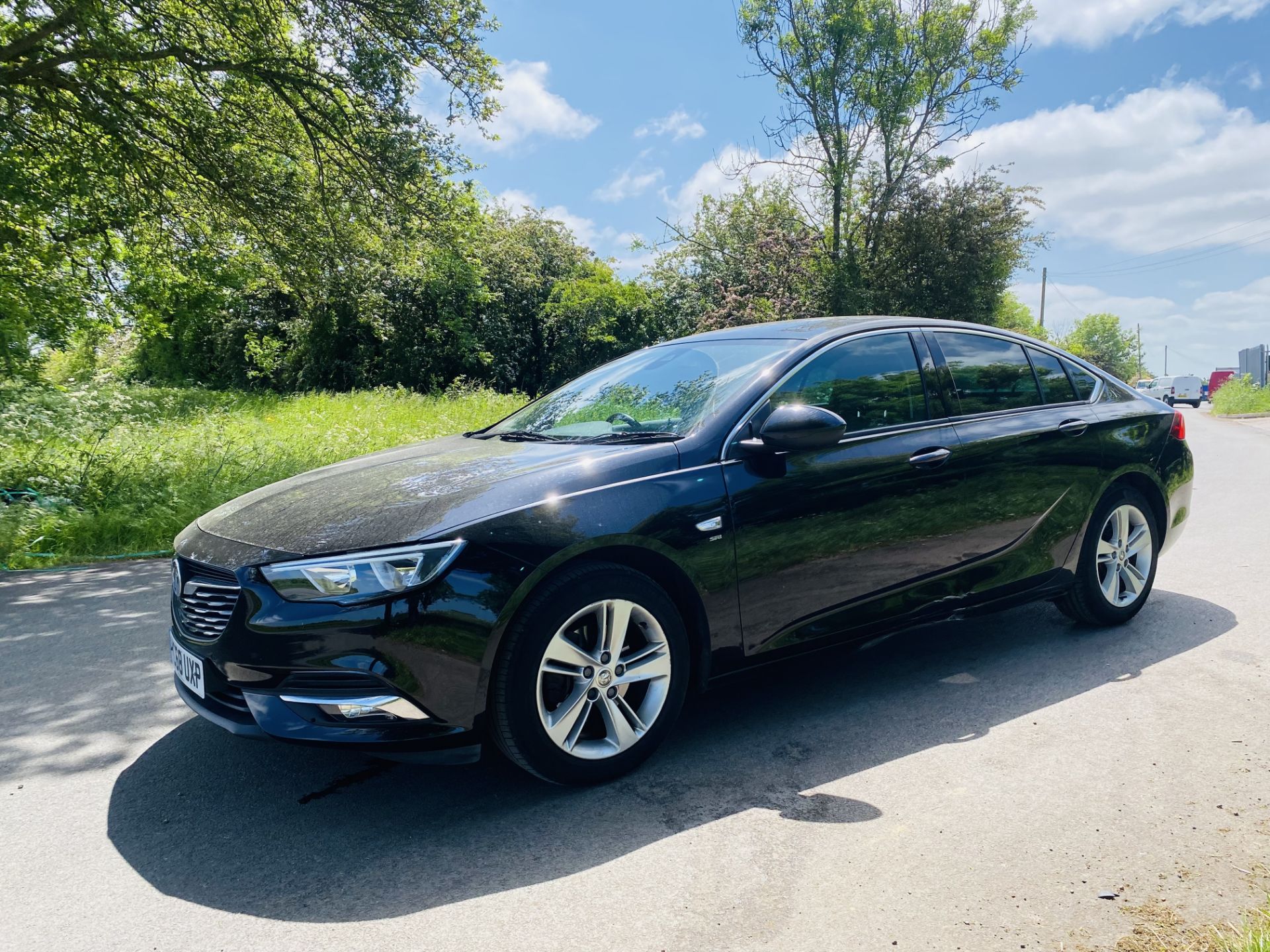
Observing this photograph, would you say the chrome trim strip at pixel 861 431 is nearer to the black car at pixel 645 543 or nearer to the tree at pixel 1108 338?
the black car at pixel 645 543

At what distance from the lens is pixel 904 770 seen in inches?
135

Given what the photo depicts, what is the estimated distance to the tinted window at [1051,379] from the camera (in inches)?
196

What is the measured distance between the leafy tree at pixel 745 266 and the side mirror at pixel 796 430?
20434 millimetres

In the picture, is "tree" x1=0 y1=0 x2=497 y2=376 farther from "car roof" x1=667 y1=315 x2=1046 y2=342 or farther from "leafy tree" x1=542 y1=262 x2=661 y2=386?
"leafy tree" x1=542 y1=262 x2=661 y2=386

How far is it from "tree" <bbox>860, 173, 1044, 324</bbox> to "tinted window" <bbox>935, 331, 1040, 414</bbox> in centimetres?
1997

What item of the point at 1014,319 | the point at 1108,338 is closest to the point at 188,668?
the point at 1014,319

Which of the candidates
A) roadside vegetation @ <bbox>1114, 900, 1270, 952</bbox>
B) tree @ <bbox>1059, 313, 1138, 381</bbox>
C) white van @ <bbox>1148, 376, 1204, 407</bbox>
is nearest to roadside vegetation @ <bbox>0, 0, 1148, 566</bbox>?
roadside vegetation @ <bbox>1114, 900, 1270, 952</bbox>

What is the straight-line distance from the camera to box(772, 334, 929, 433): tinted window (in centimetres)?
402

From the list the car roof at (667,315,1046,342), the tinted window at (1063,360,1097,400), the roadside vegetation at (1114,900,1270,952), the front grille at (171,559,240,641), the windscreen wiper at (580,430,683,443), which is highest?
the car roof at (667,315,1046,342)

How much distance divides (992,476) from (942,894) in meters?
2.27

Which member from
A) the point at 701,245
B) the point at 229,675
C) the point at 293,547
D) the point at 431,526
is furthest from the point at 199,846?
the point at 701,245

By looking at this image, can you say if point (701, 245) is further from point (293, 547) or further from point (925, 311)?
point (293, 547)

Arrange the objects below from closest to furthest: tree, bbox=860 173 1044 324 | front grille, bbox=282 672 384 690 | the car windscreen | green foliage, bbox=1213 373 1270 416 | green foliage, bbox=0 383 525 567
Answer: front grille, bbox=282 672 384 690
the car windscreen
green foliage, bbox=0 383 525 567
tree, bbox=860 173 1044 324
green foliage, bbox=1213 373 1270 416

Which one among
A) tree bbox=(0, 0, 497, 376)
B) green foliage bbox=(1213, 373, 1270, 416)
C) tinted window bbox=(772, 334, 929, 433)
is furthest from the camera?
green foliage bbox=(1213, 373, 1270, 416)
